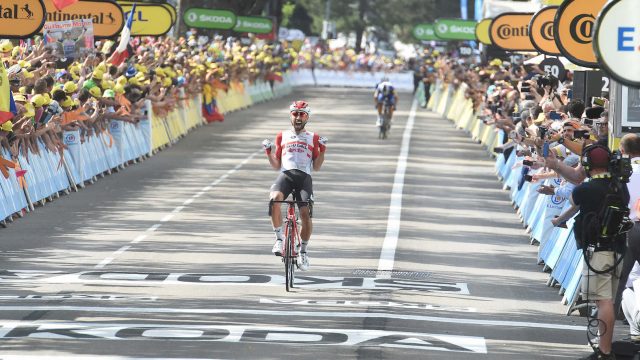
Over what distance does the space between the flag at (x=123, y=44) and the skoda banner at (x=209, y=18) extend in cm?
2036

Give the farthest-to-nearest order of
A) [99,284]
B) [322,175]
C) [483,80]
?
1. [483,80]
2. [322,175]
3. [99,284]

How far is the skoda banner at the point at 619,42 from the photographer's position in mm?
11320

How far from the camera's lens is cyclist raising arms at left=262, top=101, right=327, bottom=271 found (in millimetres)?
18688

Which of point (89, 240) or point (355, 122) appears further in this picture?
point (355, 122)

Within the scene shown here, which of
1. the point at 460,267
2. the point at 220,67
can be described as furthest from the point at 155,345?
the point at 220,67

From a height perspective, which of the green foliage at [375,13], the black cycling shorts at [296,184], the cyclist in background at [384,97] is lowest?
the green foliage at [375,13]

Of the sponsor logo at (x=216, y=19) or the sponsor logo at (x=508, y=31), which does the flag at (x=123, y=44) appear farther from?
the sponsor logo at (x=216, y=19)

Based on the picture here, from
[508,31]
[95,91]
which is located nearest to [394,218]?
[95,91]

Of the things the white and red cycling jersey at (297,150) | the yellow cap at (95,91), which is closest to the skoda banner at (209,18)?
the yellow cap at (95,91)

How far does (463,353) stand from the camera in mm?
14008

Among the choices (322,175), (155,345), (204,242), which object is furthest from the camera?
(322,175)

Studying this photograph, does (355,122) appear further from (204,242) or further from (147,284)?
(147,284)

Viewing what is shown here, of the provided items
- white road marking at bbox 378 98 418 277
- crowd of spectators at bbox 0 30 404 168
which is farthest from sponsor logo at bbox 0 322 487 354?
crowd of spectators at bbox 0 30 404 168

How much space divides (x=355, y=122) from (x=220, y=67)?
624 cm
